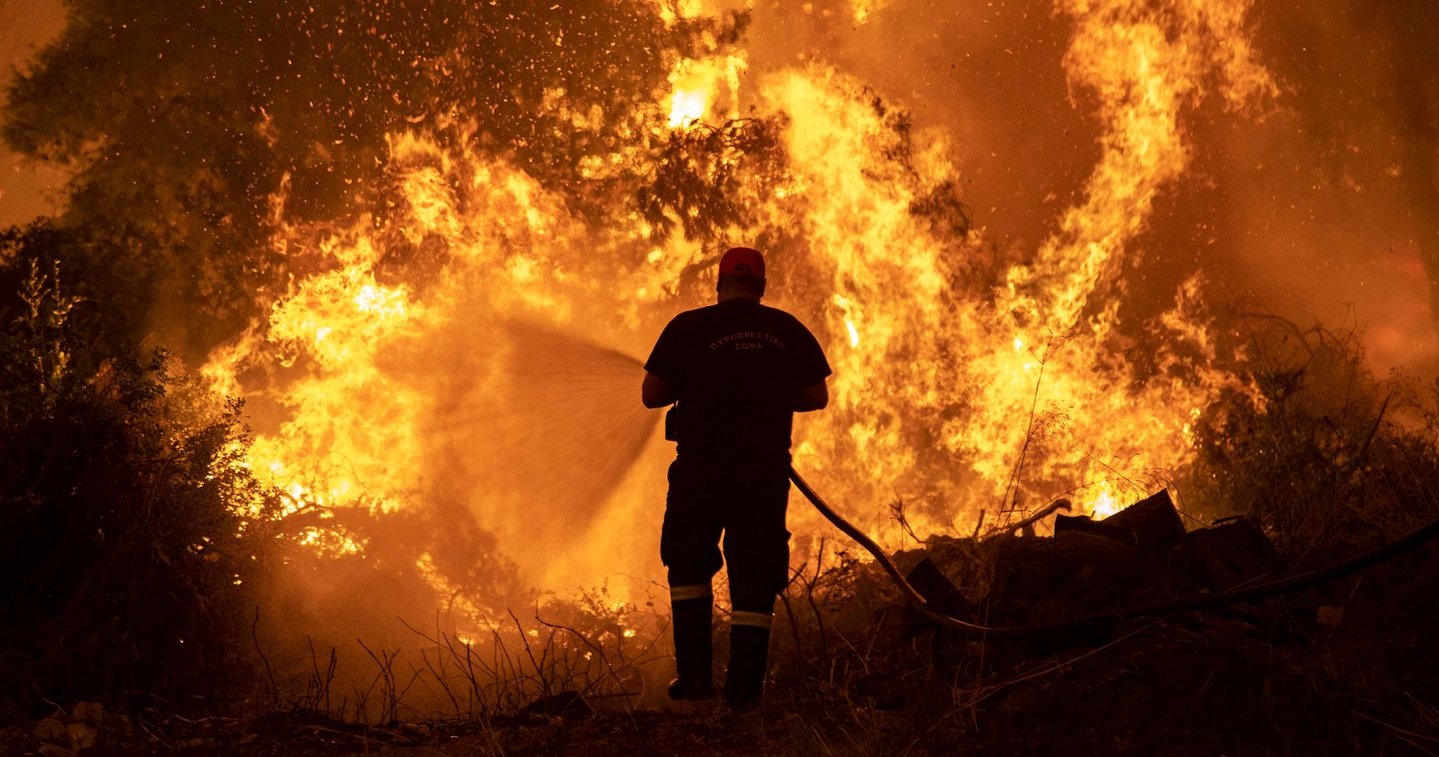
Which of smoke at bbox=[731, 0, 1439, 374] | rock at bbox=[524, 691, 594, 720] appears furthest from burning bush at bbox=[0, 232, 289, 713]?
smoke at bbox=[731, 0, 1439, 374]

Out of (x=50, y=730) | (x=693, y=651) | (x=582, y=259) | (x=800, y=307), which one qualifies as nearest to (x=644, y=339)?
(x=582, y=259)

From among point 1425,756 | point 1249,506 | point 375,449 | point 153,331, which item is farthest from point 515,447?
point 1425,756

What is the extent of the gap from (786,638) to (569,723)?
74.0 inches

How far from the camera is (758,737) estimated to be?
165 inches

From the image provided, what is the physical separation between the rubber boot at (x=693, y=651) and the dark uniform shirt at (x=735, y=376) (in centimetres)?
67

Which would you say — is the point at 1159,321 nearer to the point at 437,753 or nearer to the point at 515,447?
the point at 515,447

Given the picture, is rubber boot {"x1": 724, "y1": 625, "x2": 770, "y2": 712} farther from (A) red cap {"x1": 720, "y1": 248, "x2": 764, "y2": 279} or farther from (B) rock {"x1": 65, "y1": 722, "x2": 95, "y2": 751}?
(B) rock {"x1": 65, "y1": 722, "x2": 95, "y2": 751}

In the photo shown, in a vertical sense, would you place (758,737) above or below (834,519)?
below

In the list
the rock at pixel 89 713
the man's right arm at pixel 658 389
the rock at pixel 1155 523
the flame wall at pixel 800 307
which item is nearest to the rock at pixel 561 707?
the man's right arm at pixel 658 389

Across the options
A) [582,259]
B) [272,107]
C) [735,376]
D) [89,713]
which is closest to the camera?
[89,713]

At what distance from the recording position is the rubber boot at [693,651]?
178 inches

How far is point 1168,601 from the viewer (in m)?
4.09

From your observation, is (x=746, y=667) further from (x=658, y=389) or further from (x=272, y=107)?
(x=272, y=107)

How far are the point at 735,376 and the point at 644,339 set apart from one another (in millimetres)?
7917
